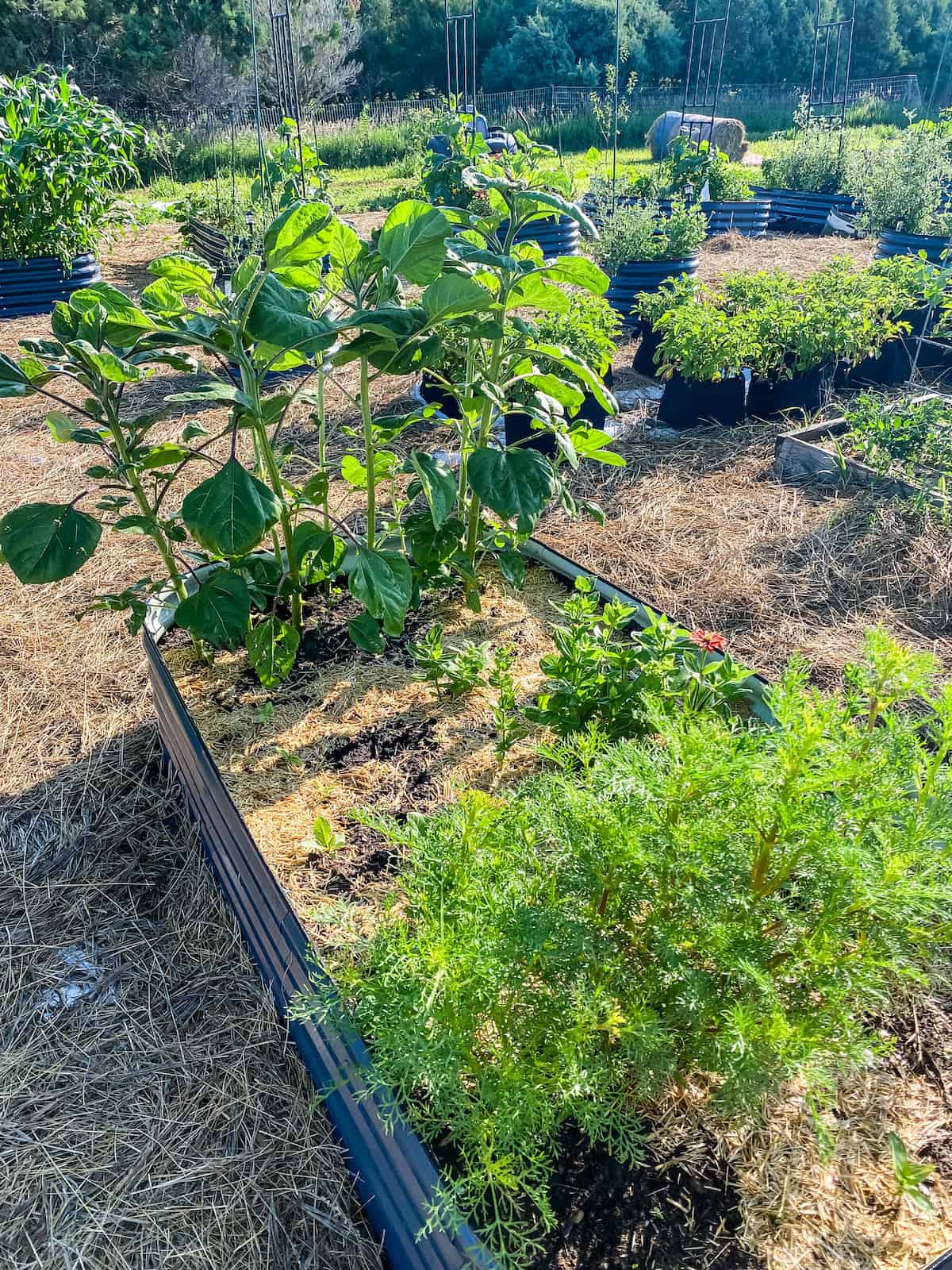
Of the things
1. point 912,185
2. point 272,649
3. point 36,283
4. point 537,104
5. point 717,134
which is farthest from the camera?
point 537,104

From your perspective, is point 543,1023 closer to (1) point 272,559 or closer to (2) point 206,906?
(2) point 206,906

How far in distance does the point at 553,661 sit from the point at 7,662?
202cm

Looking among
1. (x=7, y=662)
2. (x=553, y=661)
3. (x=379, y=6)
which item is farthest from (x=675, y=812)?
(x=379, y=6)

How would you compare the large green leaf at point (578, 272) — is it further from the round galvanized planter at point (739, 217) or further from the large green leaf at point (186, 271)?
the round galvanized planter at point (739, 217)

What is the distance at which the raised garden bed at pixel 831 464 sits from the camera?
→ 370 cm

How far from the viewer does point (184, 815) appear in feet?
7.18

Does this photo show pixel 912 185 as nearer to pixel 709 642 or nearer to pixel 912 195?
pixel 912 195

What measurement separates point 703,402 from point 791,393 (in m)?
0.51

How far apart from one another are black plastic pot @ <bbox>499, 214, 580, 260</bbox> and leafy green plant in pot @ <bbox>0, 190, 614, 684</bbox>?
511cm

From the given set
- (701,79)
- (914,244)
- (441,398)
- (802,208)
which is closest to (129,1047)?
(441,398)

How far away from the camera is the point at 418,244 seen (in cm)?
177

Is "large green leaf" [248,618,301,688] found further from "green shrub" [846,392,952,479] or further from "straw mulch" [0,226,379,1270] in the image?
"green shrub" [846,392,952,479]

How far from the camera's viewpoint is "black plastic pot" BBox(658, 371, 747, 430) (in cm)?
452

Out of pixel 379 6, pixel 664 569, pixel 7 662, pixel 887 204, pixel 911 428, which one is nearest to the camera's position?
pixel 7 662
